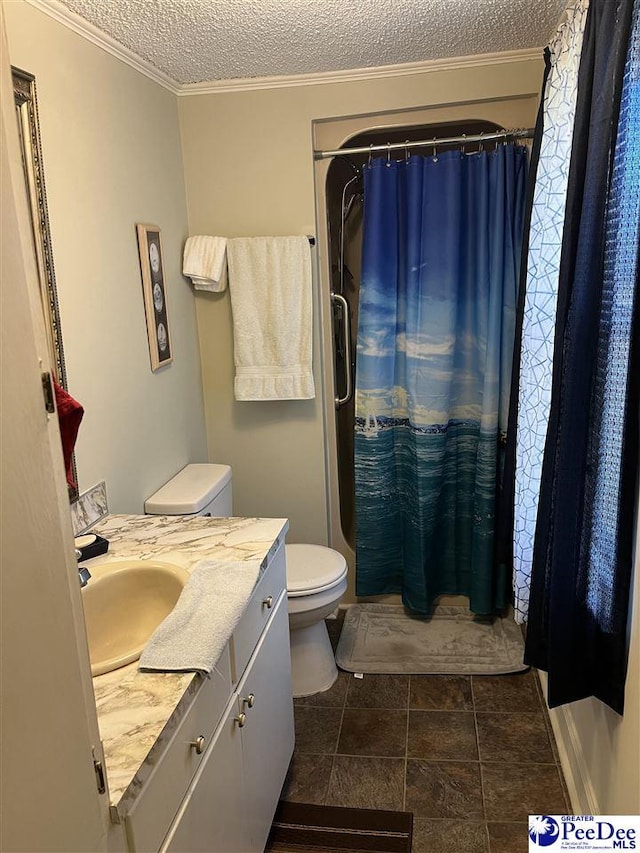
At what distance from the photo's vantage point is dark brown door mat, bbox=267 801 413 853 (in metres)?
1.89

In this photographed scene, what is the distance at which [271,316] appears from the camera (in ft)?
9.11

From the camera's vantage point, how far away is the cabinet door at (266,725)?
5.34 feet

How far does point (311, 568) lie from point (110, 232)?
141cm

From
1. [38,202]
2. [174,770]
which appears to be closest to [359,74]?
[38,202]

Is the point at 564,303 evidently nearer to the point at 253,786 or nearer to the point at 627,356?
the point at 627,356

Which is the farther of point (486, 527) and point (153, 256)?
point (486, 527)

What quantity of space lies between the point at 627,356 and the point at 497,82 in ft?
5.65

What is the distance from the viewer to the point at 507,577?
2.86 m

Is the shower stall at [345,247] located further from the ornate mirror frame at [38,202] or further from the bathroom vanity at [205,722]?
the ornate mirror frame at [38,202]

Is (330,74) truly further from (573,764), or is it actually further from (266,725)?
(573,764)

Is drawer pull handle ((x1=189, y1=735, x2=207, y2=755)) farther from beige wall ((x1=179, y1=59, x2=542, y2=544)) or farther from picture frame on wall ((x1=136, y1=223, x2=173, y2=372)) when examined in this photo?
beige wall ((x1=179, y1=59, x2=542, y2=544))

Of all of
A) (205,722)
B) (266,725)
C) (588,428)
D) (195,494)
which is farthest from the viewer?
(195,494)

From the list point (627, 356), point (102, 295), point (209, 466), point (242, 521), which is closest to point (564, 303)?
point (627, 356)

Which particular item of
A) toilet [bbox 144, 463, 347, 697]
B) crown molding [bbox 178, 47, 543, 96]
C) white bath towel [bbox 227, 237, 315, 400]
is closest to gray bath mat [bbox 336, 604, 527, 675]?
toilet [bbox 144, 463, 347, 697]
